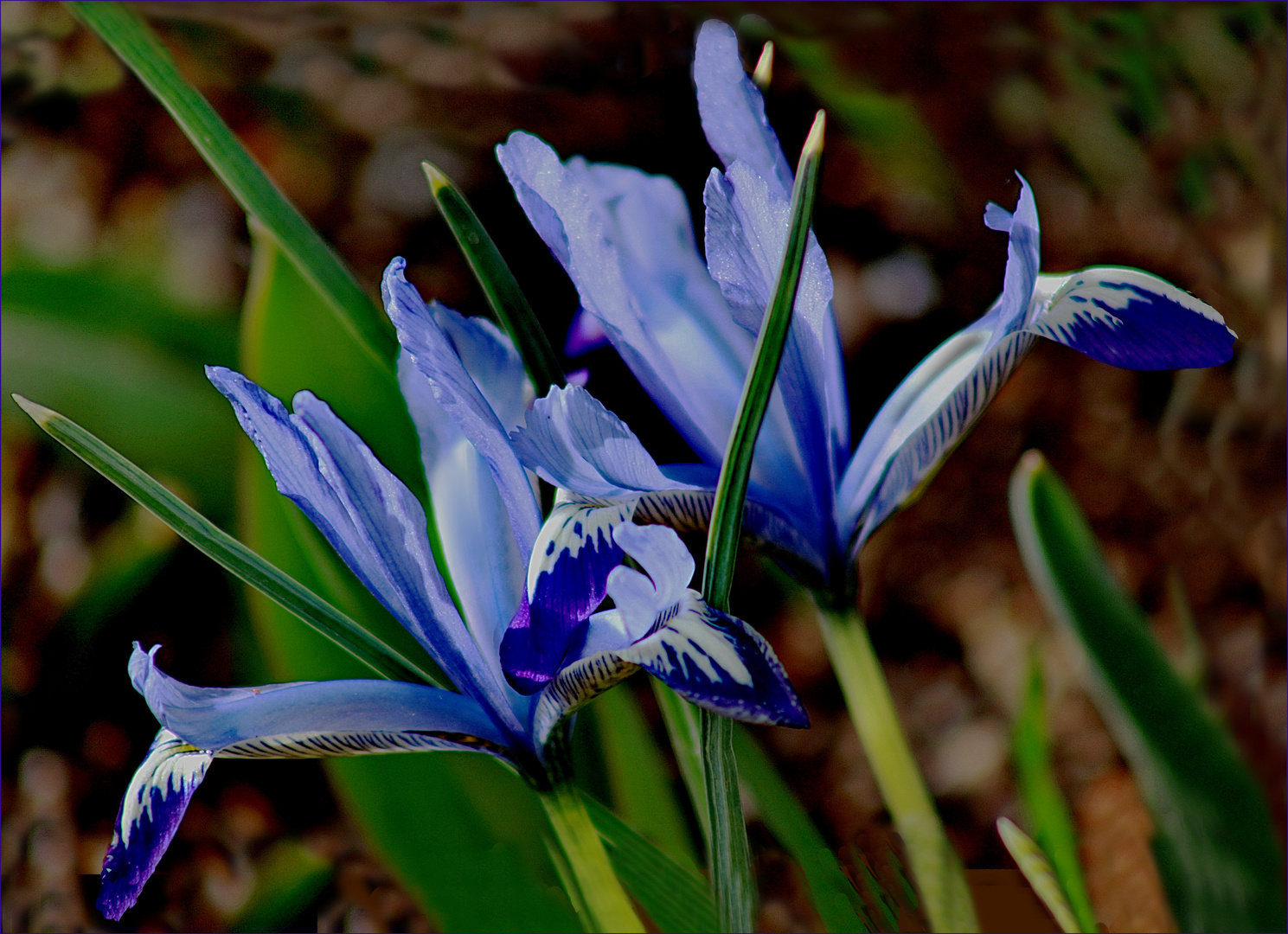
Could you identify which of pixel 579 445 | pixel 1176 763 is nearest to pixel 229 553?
pixel 579 445

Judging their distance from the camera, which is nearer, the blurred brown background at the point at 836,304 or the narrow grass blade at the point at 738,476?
the narrow grass blade at the point at 738,476

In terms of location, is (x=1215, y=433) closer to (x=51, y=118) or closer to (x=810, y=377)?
(x=810, y=377)

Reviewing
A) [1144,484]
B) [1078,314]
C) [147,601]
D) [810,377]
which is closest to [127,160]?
[147,601]

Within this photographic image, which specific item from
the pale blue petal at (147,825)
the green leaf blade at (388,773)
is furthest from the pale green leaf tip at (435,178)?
the pale blue petal at (147,825)

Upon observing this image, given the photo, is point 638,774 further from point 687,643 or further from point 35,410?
point 35,410

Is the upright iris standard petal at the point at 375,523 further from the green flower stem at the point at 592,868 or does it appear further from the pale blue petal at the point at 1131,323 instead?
the pale blue petal at the point at 1131,323

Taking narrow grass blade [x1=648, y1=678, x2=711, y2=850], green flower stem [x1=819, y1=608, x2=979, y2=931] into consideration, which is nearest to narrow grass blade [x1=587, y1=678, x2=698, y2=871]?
narrow grass blade [x1=648, y1=678, x2=711, y2=850]

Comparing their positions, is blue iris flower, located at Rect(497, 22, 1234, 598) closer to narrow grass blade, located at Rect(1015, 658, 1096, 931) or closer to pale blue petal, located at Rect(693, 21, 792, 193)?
pale blue petal, located at Rect(693, 21, 792, 193)
